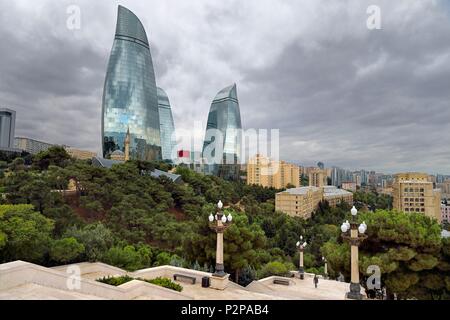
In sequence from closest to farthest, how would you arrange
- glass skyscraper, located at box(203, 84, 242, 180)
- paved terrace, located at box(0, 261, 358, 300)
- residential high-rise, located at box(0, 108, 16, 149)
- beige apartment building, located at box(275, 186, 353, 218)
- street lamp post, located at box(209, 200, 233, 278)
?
paved terrace, located at box(0, 261, 358, 300)
street lamp post, located at box(209, 200, 233, 278)
beige apartment building, located at box(275, 186, 353, 218)
residential high-rise, located at box(0, 108, 16, 149)
glass skyscraper, located at box(203, 84, 242, 180)

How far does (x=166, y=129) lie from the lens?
A: 86250 mm

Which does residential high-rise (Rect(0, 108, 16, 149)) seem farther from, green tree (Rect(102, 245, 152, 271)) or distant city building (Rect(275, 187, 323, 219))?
green tree (Rect(102, 245, 152, 271))

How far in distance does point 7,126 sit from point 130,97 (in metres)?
46.4

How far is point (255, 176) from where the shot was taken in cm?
7844

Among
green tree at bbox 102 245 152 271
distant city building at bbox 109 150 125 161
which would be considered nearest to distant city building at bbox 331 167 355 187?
distant city building at bbox 109 150 125 161

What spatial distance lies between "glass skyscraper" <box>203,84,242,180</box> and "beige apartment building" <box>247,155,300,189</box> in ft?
32.0

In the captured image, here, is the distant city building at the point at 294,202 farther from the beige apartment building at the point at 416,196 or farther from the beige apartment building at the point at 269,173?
the beige apartment building at the point at 269,173

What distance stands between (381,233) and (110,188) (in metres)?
23.5

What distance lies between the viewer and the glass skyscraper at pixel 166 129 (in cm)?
8280

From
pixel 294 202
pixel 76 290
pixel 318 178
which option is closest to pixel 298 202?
pixel 294 202

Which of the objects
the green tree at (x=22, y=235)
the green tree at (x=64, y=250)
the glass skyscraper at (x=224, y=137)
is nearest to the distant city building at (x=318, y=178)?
the glass skyscraper at (x=224, y=137)

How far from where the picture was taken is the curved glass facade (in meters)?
56.3

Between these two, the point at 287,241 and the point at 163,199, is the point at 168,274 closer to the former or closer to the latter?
the point at 163,199

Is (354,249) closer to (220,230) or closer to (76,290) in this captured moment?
(220,230)
